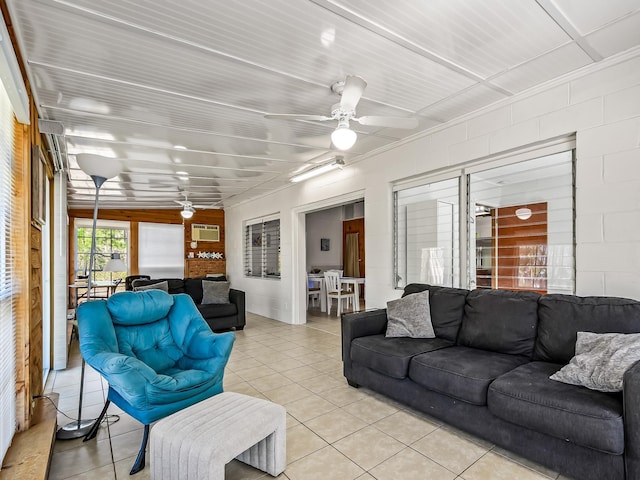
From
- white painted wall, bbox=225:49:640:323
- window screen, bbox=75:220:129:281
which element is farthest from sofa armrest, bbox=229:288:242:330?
window screen, bbox=75:220:129:281

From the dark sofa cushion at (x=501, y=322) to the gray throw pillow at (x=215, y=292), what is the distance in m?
4.02

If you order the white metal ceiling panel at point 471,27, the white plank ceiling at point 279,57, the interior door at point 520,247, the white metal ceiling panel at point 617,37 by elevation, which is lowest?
the interior door at point 520,247

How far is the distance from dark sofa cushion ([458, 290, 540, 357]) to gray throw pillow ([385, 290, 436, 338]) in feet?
0.98

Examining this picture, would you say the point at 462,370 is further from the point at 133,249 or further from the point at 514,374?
the point at 133,249

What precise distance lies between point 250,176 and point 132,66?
325 centimetres

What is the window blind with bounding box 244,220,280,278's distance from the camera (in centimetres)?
688

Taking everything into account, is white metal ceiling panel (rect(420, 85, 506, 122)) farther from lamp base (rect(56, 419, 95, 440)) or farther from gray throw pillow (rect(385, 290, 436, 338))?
lamp base (rect(56, 419, 95, 440))

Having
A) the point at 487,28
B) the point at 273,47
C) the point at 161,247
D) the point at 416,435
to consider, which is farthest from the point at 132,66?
the point at 161,247

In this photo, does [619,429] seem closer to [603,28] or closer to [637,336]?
[637,336]

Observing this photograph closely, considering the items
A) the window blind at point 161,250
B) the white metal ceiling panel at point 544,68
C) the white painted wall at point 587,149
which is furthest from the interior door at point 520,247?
the window blind at point 161,250

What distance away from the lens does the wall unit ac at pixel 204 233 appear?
866 cm

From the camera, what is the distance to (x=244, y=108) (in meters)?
3.07

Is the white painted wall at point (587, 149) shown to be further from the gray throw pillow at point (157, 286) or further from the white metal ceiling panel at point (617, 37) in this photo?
the gray throw pillow at point (157, 286)

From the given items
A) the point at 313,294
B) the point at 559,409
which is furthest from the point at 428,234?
the point at 313,294
